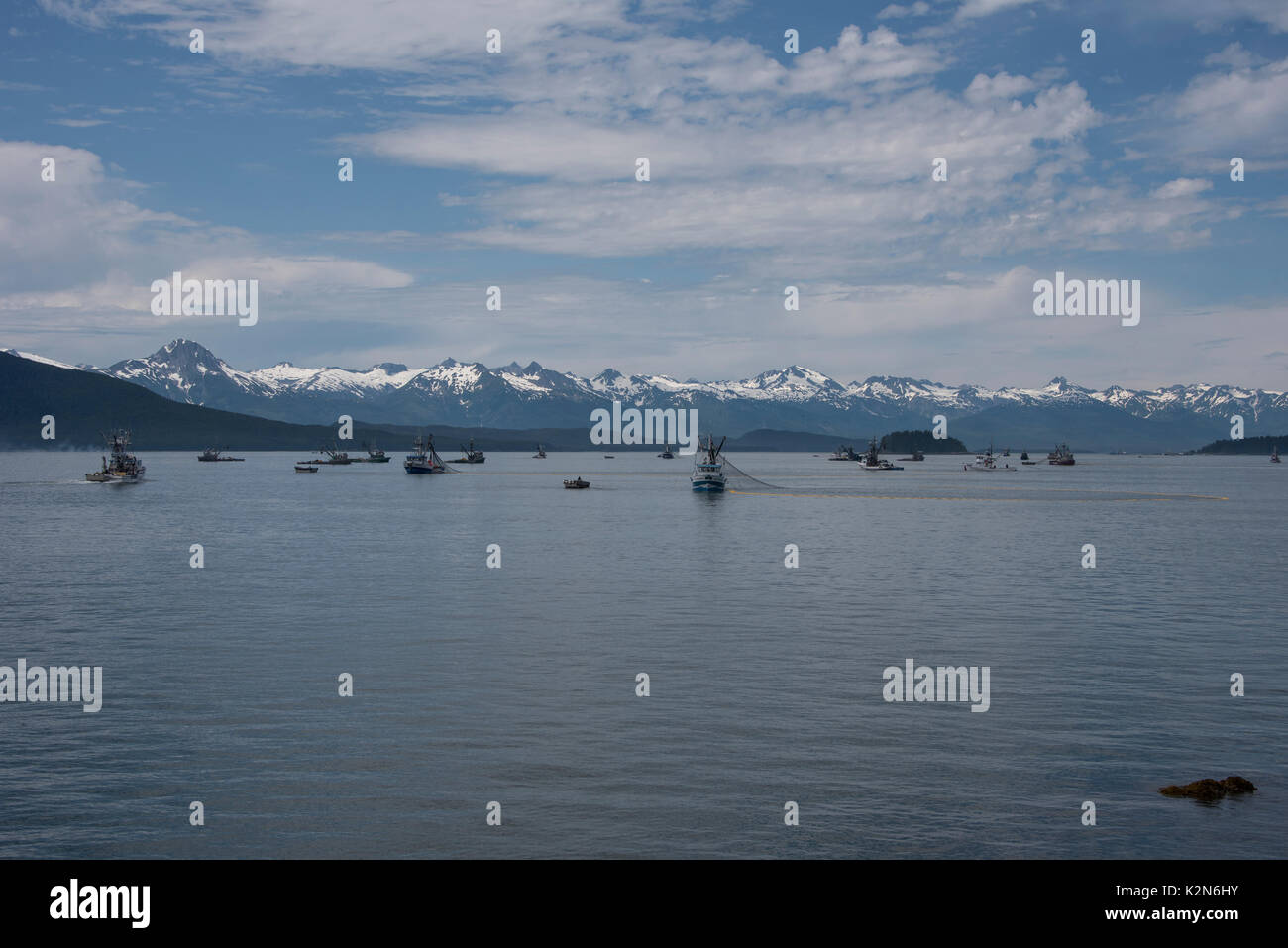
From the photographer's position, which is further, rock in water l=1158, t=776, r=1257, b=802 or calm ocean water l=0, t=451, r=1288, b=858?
rock in water l=1158, t=776, r=1257, b=802

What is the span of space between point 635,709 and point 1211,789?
16.3 m

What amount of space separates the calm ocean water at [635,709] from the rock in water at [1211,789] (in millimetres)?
377

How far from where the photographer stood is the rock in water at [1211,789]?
83.8 ft

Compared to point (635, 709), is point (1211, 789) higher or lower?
lower

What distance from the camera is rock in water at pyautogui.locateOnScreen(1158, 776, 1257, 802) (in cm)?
2555

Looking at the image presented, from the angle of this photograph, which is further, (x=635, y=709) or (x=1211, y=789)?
(x=635, y=709)

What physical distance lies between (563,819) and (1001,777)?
11349 mm

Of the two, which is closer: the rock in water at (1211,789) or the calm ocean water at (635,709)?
the calm ocean water at (635,709)

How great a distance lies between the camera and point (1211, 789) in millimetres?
25719

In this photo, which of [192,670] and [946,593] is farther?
[946,593]

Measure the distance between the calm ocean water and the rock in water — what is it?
38cm
